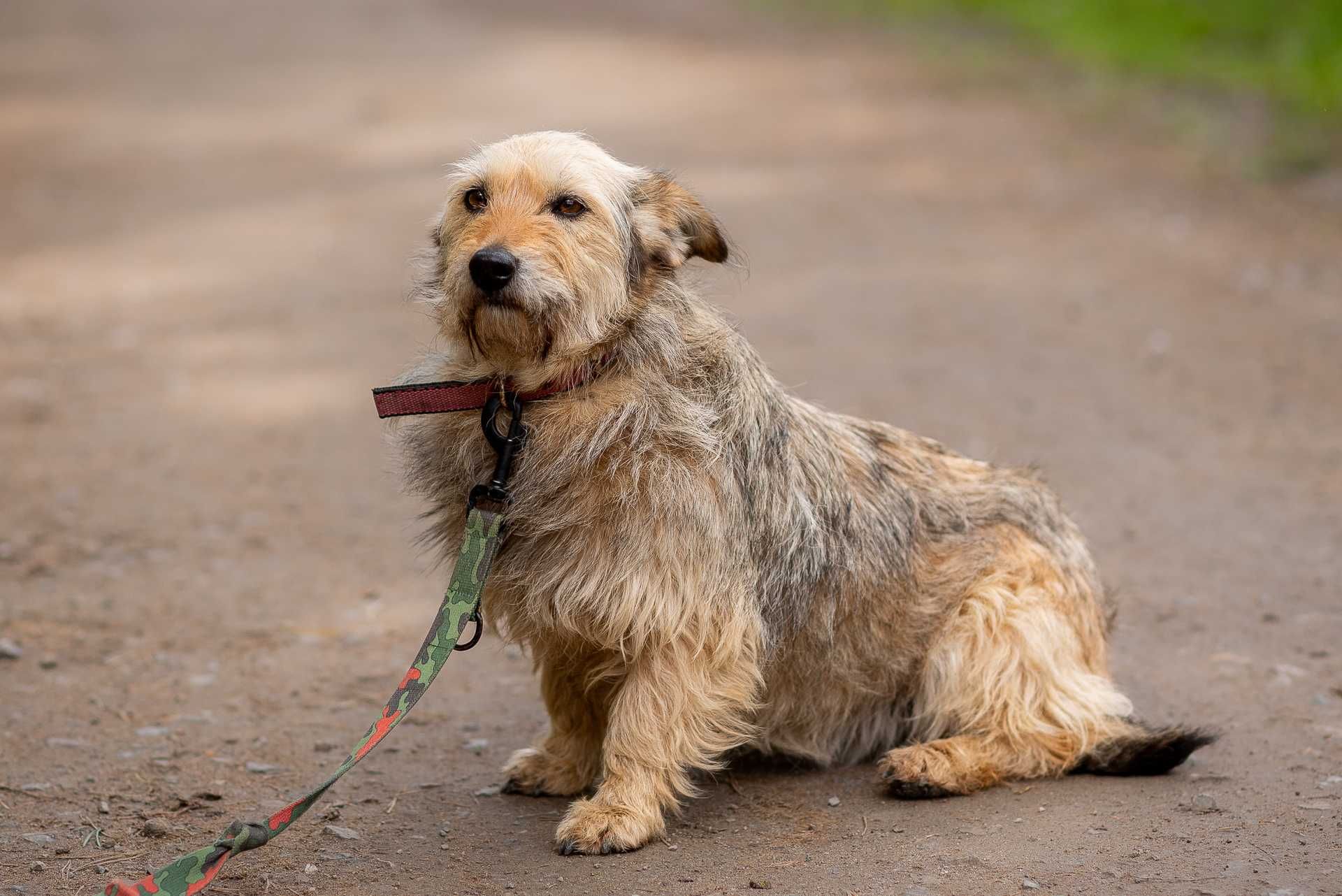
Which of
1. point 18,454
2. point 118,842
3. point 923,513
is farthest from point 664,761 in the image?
point 18,454

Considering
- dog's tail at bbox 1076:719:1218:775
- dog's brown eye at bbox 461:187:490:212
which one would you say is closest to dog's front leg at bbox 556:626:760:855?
dog's tail at bbox 1076:719:1218:775

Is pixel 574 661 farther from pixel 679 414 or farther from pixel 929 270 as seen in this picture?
pixel 929 270

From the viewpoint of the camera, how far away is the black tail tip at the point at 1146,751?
4484mm

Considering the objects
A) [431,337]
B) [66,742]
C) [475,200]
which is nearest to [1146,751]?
[475,200]

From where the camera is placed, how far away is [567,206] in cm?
405

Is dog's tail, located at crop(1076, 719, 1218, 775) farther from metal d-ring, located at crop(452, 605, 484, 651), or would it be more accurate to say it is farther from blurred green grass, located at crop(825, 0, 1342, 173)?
blurred green grass, located at crop(825, 0, 1342, 173)

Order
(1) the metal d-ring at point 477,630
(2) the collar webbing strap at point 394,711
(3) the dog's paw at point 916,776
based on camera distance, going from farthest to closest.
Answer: (3) the dog's paw at point 916,776, (1) the metal d-ring at point 477,630, (2) the collar webbing strap at point 394,711

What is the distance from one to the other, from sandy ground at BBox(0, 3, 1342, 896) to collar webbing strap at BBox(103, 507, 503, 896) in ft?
1.67

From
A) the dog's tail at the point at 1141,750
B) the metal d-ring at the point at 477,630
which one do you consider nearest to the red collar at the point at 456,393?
the metal d-ring at the point at 477,630

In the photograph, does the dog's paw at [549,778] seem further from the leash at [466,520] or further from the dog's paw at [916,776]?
the dog's paw at [916,776]

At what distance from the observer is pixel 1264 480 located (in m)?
7.81

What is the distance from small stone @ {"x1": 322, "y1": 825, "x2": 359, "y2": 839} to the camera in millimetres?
4348

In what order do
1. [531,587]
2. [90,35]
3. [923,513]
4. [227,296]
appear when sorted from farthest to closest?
1. [90,35]
2. [227,296]
3. [923,513]
4. [531,587]

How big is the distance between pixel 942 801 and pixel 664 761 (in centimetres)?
93
